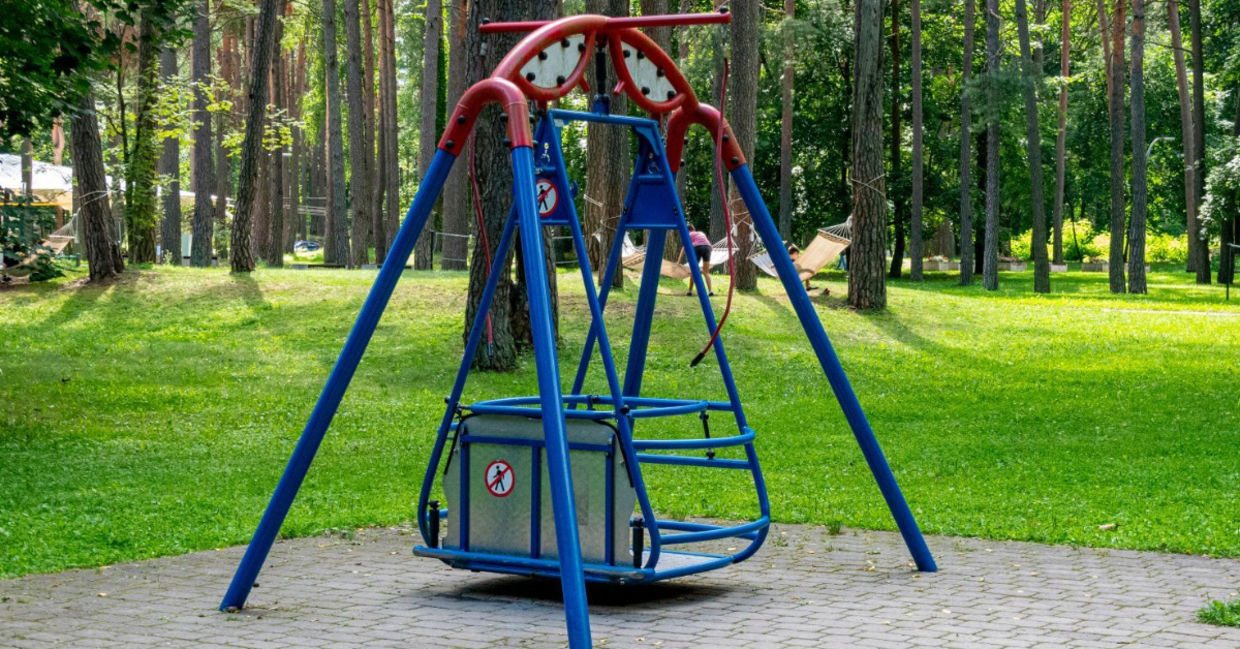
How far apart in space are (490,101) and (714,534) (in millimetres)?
2271

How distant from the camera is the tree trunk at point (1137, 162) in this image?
102ft

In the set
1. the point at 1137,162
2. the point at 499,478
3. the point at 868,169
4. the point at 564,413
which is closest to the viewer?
the point at 564,413

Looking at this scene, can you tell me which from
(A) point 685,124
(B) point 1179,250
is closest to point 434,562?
(A) point 685,124

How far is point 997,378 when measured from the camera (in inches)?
656

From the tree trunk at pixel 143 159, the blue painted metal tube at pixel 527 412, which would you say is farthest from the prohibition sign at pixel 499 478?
the tree trunk at pixel 143 159

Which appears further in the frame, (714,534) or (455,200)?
(455,200)

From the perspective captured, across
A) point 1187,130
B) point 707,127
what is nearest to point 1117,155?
point 1187,130

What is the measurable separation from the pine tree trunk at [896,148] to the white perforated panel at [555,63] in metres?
33.6

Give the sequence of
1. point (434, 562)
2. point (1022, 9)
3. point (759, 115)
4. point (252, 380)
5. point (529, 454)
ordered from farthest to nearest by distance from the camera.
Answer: point (759, 115) → point (1022, 9) → point (252, 380) → point (434, 562) → point (529, 454)

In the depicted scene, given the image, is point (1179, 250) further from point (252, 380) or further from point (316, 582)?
point (316, 582)

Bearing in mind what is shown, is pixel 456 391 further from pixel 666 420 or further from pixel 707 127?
pixel 666 420

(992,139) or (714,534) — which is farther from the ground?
(992,139)

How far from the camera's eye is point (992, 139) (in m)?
33.7

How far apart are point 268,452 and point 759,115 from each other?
29.1 m
